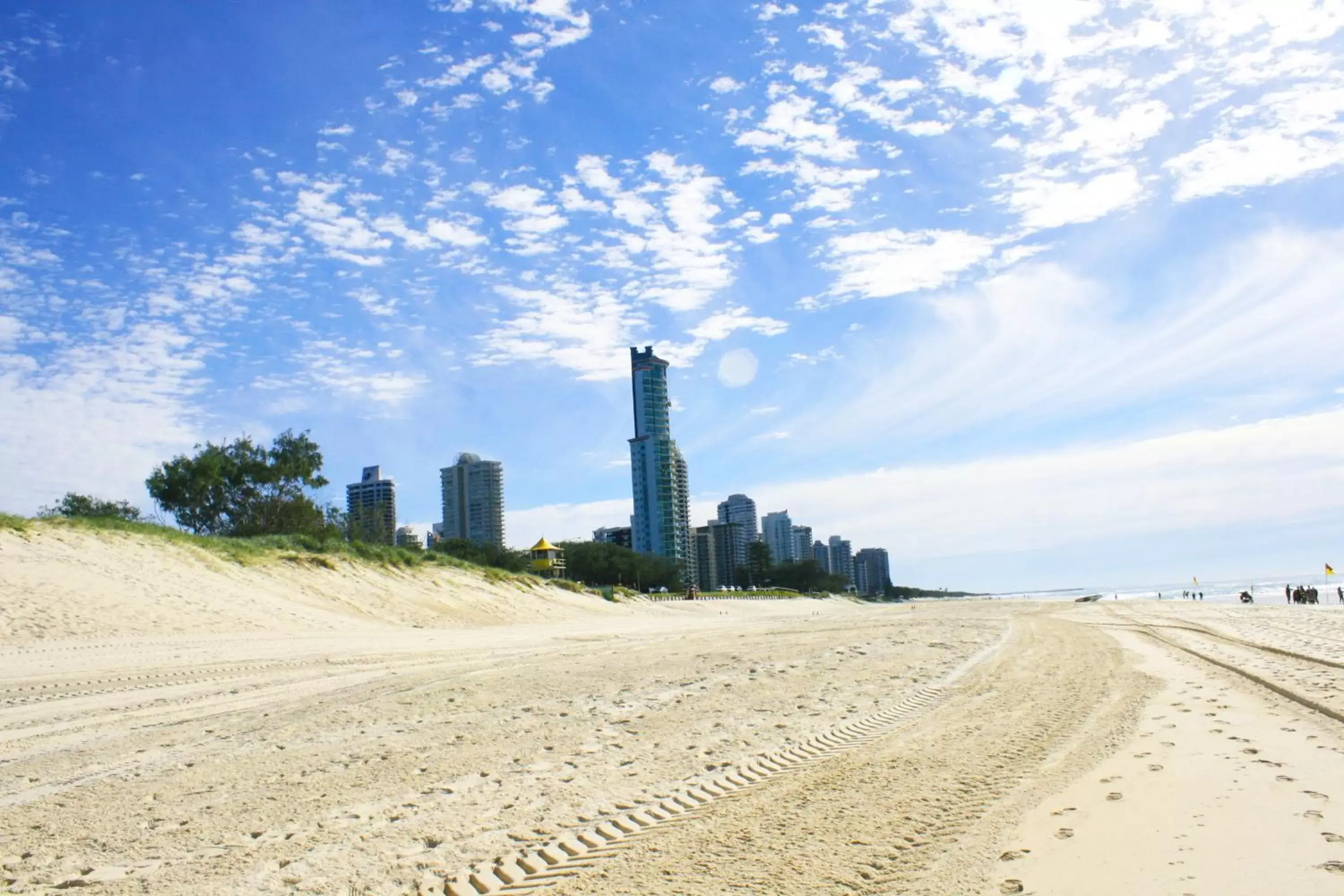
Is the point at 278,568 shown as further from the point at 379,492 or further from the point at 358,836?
the point at 379,492

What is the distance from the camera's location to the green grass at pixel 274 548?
23.7 m

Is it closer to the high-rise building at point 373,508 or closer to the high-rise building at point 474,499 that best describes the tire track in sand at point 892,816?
the high-rise building at point 373,508

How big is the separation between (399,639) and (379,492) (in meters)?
124

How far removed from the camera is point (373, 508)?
89.8 metres

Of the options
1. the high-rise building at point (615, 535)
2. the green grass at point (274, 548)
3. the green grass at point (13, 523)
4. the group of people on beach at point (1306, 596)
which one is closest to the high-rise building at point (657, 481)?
the high-rise building at point (615, 535)

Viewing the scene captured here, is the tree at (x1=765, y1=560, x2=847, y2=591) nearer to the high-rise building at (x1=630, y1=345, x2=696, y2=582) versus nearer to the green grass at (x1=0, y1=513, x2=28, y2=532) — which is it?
the high-rise building at (x1=630, y1=345, x2=696, y2=582)

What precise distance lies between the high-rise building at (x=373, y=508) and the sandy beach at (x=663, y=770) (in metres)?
52.8

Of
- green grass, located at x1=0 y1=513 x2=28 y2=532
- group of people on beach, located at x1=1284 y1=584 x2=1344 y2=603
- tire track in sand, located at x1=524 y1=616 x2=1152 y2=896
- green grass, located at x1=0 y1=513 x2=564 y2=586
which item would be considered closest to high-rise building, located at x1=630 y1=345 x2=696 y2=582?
group of people on beach, located at x1=1284 y1=584 x2=1344 y2=603

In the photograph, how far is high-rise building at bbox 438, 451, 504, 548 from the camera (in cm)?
16425

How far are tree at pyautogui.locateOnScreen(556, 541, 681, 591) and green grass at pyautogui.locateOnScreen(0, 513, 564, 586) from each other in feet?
216

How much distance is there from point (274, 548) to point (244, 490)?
20.9 meters

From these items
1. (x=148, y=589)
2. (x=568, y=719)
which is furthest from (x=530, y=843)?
(x=148, y=589)

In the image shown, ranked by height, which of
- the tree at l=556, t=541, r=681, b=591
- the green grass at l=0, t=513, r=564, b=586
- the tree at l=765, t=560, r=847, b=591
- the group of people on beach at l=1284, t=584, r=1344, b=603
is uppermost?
the green grass at l=0, t=513, r=564, b=586

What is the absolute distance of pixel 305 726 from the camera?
9023mm
